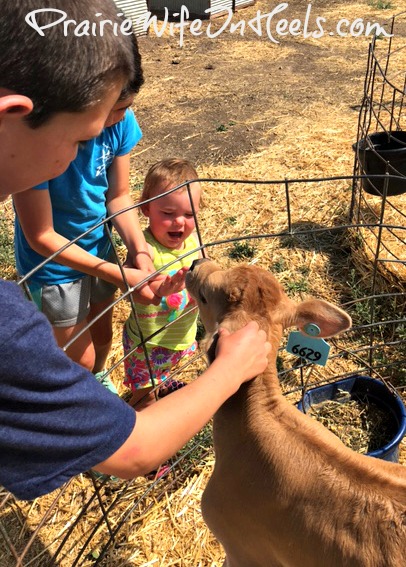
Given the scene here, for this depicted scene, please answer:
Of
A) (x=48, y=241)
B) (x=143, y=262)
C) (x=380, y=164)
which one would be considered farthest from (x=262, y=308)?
(x=380, y=164)

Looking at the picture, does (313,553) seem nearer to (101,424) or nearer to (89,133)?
(101,424)

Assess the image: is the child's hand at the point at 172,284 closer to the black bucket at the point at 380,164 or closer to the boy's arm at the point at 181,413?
the boy's arm at the point at 181,413

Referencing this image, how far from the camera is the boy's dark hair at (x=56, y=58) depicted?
119 centimetres

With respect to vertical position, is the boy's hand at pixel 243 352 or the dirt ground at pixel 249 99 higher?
the boy's hand at pixel 243 352

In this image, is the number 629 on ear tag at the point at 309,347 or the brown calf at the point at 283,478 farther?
the number 629 on ear tag at the point at 309,347

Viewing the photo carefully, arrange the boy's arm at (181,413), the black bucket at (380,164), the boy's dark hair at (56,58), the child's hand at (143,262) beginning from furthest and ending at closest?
1. the black bucket at (380,164)
2. the child's hand at (143,262)
3. the boy's arm at (181,413)
4. the boy's dark hair at (56,58)

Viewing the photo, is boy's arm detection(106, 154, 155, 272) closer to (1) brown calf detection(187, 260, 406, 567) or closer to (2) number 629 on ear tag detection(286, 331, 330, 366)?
(1) brown calf detection(187, 260, 406, 567)

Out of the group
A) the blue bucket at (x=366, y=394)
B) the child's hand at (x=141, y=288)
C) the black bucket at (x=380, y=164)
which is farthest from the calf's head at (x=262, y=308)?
the black bucket at (x=380, y=164)

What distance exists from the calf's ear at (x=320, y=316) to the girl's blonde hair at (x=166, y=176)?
1.34m

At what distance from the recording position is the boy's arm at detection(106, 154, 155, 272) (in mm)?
3262

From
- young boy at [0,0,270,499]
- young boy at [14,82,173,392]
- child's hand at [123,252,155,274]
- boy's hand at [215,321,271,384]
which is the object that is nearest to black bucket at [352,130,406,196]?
young boy at [14,82,173,392]

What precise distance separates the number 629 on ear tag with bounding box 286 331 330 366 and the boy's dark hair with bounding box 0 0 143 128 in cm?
165

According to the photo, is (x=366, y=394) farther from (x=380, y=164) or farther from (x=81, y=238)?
(x=380, y=164)

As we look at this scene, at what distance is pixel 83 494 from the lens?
11.2 feet
